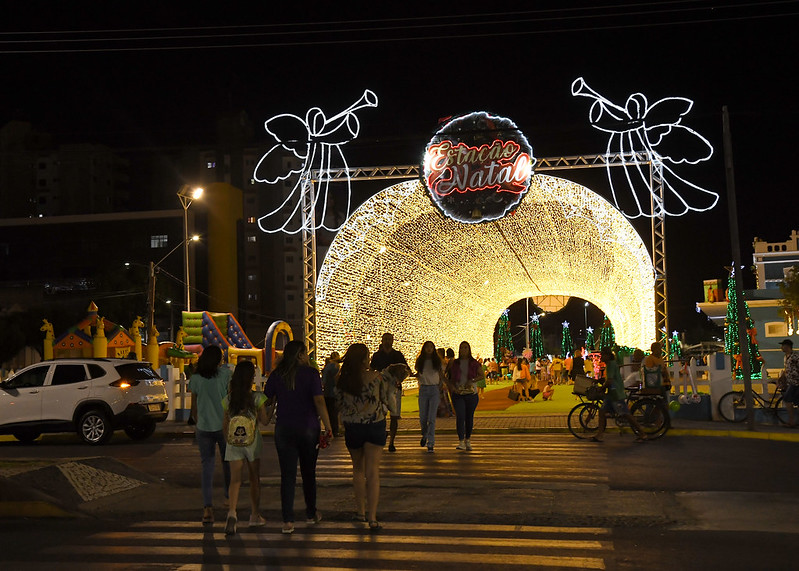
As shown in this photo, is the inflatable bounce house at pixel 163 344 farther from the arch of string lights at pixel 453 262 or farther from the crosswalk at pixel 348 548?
the crosswalk at pixel 348 548

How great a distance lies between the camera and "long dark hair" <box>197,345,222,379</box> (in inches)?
386

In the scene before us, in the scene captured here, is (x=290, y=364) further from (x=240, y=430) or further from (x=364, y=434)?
(x=364, y=434)

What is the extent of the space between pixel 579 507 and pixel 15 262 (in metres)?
75.3

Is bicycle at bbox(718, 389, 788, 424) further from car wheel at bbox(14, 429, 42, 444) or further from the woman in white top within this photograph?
car wheel at bbox(14, 429, 42, 444)

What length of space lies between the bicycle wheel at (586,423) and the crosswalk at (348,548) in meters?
9.05

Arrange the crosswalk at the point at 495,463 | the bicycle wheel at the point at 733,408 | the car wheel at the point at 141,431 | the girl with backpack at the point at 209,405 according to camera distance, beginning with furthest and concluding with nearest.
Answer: the car wheel at the point at 141,431 → the bicycle wheel at the point at 733,408 → the crosswalk at the point at 495,463 → the girl with backpack at the point at 209,405

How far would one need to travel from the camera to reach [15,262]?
255ft

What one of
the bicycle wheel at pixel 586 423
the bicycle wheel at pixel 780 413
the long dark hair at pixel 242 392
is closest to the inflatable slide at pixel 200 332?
the bicycle wheel at pixel 586 423

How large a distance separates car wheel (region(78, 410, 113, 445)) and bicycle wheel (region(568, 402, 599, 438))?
877 cm

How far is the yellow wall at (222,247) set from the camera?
81.7 metres

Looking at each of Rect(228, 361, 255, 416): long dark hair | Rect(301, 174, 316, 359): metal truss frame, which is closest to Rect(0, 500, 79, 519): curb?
Rect(228, 361, 255, 416): long dark hair

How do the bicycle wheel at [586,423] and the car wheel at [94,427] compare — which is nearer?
the bicycle wheel at [586,423]

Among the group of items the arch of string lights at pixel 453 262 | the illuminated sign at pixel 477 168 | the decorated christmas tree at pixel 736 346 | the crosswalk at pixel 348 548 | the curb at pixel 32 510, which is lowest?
the crosswalk at pixel 348 548

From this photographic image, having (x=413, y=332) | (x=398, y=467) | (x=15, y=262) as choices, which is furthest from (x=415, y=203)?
(x=15, y=262)
